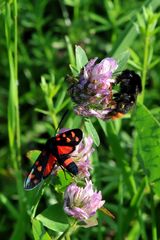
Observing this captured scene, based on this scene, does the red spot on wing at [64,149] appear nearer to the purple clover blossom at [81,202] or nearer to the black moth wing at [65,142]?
the black moth wing at [65,142]

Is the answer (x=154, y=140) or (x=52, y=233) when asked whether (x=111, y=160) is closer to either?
(x=154, y=140)

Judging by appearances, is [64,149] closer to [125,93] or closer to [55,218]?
[55,218]

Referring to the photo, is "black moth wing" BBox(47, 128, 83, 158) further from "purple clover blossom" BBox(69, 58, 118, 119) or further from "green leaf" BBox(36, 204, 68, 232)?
"green leaf" BBox(36, 204, 68, 232)

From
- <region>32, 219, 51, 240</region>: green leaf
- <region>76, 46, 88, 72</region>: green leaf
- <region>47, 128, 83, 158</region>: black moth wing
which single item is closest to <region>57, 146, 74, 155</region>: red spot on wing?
<region>47, 128, 83, 158</region>: black moth wing

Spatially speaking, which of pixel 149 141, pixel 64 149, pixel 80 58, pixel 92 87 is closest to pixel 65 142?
pixel 64 149

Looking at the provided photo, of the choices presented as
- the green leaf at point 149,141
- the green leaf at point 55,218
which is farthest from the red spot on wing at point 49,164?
the green leaf at point 149,141

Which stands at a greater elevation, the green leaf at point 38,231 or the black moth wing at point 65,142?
the black moth wing at point 65,142

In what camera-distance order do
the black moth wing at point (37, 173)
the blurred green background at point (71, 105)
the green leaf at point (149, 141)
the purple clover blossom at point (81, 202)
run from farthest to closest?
the blurred green background at point (71, 105) → the green leaf at point (149, 141) → the purple clover blossom at point (81, 202) → the black moth wing at point (37, 173)
